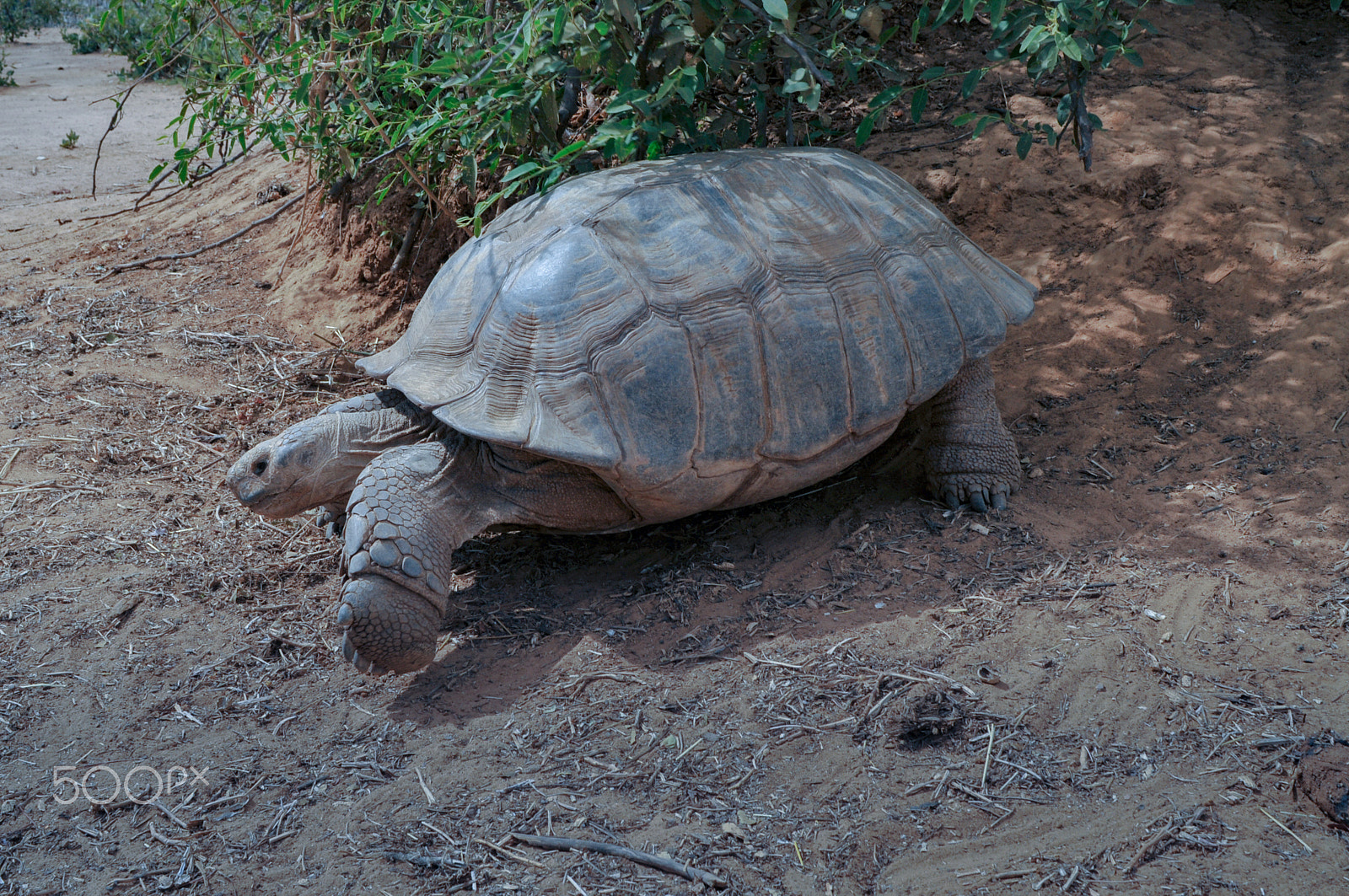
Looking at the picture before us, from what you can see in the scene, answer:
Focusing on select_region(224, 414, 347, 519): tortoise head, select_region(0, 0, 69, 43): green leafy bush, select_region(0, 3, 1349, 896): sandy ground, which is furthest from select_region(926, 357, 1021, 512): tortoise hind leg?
select_region(0, 0, 69, 43): green leafy bush

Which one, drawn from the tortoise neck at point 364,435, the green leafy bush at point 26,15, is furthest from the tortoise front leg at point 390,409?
the green leafy bush at point 26,15

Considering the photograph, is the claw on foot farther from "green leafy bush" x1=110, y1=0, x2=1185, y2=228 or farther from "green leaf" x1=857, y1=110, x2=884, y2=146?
"green leaf" x1=857, y1=110, x2=884, y2=146

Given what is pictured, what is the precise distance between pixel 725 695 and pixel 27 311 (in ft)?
17.1

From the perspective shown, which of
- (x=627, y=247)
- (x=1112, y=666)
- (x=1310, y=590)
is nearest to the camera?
(x=1112, y=666)

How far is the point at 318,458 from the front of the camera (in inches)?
134

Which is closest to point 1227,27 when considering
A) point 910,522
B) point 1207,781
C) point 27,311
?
point 910,522

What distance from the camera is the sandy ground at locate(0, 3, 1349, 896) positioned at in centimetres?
227

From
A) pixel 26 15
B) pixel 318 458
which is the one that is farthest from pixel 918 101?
pixel 26 15

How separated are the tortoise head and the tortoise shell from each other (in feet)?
1.10

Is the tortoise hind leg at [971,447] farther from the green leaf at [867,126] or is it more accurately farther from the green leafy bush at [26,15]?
the green leafy bush at [26,15]

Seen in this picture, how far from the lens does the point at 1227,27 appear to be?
554 cm

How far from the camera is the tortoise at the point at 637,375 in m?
3.16

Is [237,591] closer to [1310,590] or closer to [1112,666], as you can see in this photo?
[1112,666]

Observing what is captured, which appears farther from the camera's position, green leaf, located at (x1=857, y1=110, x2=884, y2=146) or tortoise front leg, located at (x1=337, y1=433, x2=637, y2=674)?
green leaf, located at (x1=857, y1=110, x2=884, y2=146)
